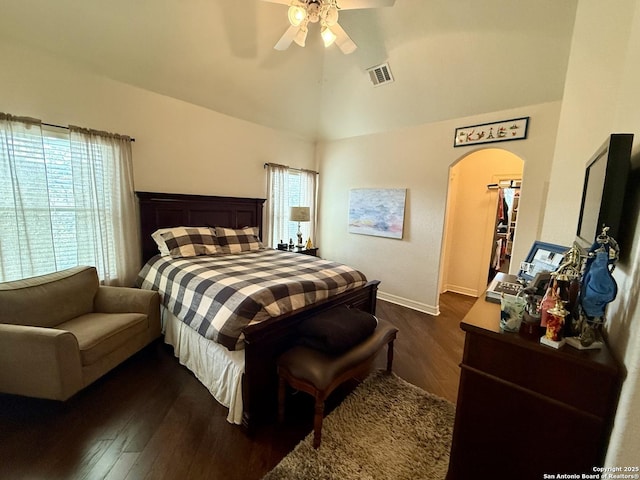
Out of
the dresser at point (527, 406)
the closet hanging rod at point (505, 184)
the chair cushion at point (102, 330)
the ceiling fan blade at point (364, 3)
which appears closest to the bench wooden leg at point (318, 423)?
the dresser at point (527, 406)

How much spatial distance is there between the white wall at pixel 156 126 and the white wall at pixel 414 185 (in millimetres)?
973

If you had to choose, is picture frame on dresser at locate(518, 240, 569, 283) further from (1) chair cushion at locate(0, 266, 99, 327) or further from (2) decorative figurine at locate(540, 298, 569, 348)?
(1) chair cushion at locate(0, 266, 99, 327)

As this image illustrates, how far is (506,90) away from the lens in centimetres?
277

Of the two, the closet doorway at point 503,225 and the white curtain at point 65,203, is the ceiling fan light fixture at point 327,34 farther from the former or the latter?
the closet doorway at point 503,225

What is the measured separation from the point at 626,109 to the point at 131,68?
3.86 metres

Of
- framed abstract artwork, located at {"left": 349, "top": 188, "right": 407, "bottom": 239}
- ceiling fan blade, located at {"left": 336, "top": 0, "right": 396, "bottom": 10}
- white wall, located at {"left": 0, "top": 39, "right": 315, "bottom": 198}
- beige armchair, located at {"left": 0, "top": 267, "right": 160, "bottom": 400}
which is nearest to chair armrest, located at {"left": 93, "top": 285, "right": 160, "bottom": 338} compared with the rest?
beige armchair, located at {"left": 0, "top": 267, "right": 160, "bottom": 400}

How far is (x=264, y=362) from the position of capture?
1.70 metres

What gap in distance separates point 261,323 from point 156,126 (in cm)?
280

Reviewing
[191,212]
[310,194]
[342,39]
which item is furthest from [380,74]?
[191,212]

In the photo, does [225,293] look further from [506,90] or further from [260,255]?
[506,90]

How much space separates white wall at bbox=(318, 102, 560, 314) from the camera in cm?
284

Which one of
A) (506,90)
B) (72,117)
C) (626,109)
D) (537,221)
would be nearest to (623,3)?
(626,109)

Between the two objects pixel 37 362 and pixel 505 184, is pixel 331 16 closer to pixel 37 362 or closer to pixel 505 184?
pixel 37 362

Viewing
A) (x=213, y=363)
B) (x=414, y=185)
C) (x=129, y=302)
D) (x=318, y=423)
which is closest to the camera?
(x=318, y=423)
